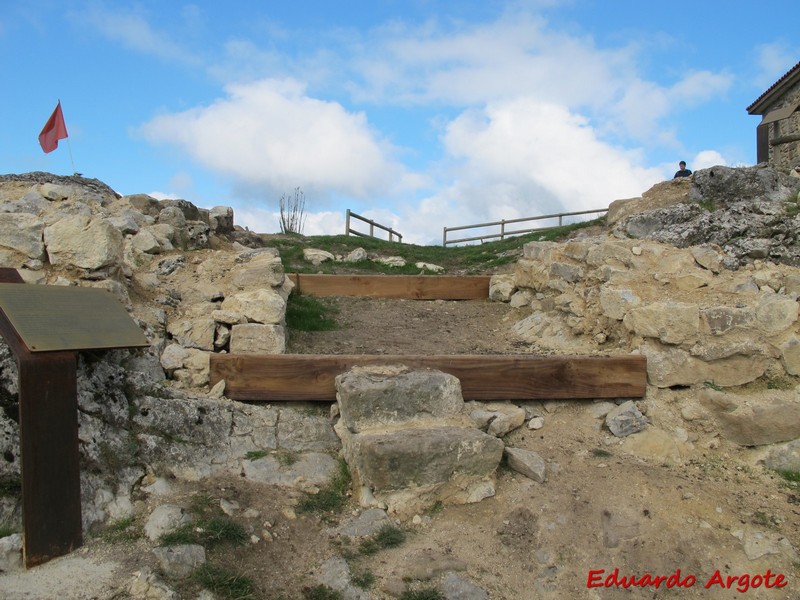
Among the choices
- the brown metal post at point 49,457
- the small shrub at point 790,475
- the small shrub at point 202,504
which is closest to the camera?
the brown metal post at point 49,457

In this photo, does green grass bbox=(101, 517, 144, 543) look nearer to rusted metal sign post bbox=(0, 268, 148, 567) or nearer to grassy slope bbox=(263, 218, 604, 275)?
rusted metal sign post bbox=(0, 268, 148, 567)

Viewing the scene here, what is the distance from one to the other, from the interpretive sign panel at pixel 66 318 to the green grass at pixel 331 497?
149 centimetres

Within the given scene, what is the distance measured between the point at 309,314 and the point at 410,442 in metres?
3.21

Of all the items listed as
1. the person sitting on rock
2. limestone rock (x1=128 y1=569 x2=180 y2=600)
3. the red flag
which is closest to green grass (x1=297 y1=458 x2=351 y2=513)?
limestone rock (x1=128 y1=569 x2=180 y2=600)

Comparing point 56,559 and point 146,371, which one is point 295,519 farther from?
point 146,371

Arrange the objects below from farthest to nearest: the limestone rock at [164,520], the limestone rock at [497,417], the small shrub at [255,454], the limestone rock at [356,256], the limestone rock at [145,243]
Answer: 1. the limestone rock at [356,256]
2. the limestone rock at [145,243]
3. the limestone rock at [497,417]
4. the small shrub at [255,454]
5. the limestone rock at [164,520]

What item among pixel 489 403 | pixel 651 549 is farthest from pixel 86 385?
pixel 651 549

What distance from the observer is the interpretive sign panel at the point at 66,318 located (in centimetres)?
344

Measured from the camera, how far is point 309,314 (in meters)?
6.92

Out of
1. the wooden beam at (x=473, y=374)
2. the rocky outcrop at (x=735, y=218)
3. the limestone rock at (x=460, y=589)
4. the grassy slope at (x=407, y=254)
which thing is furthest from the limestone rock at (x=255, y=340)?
the grassy slope at (x=407, y=254)

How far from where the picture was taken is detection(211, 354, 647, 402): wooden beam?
4.66 meters

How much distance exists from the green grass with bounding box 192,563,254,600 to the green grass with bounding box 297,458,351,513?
72cm

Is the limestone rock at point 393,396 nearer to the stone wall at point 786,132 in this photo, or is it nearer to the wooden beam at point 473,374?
the wooden beam at point 473,374

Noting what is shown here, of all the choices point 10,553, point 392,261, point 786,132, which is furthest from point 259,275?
point 786,132
